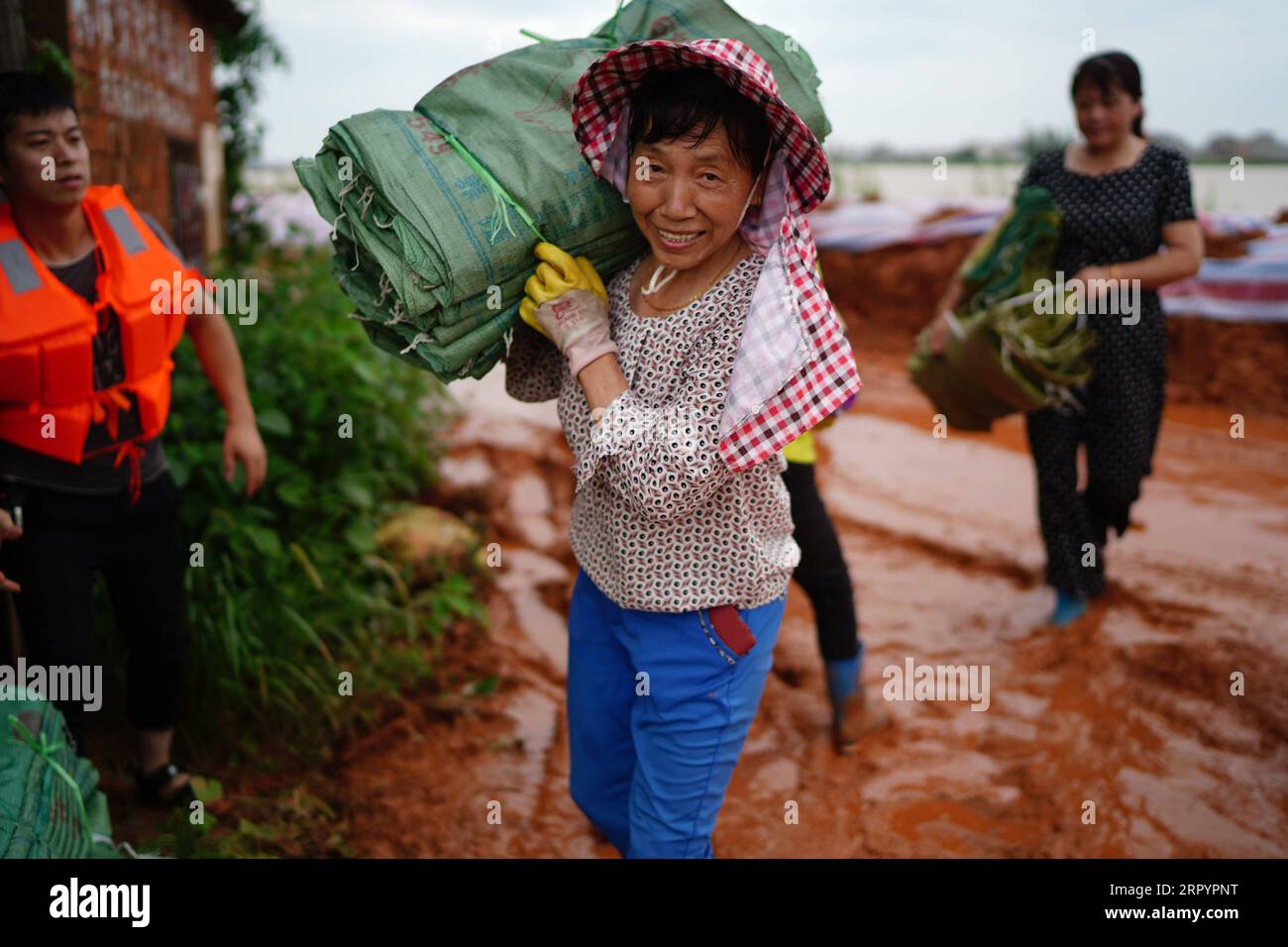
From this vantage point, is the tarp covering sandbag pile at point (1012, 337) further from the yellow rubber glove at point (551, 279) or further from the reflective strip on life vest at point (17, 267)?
the reflective strip on life vest at point (17, 267)

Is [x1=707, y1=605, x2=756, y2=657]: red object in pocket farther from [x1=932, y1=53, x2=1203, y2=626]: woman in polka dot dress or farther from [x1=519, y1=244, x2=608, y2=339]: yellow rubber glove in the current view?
[x1=932, y1=53, x2=1203, y2=626]: woman in polka dot dress

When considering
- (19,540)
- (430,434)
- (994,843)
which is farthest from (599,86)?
(430,434)

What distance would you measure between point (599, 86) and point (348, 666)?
2257mm

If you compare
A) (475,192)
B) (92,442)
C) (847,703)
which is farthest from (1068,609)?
(92,442)

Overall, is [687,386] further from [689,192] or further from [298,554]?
[298,554]

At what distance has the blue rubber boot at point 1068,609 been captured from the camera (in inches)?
155

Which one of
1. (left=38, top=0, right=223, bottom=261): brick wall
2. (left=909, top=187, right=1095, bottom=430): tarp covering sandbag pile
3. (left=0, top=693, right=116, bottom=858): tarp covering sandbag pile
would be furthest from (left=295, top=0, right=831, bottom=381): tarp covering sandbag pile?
(left=38, top=0, right=223, bottom=261): brick wall

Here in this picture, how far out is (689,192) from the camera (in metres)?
1.67

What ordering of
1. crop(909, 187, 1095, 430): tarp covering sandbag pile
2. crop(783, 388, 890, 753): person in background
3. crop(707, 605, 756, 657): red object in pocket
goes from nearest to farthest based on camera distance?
crop(707, 605, 756, 657): red object in pocket → crop(783, 388, 890, 753): person in background → crop(909, 187, 1095, 430): tarp covering sandbag pile

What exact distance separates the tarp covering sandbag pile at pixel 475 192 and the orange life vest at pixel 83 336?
72 centimetres

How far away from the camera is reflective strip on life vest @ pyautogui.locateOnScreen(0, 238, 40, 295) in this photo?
2174 millimetres

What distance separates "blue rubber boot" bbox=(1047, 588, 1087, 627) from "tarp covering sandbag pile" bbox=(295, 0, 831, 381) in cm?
266

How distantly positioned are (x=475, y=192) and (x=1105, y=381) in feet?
8.91
